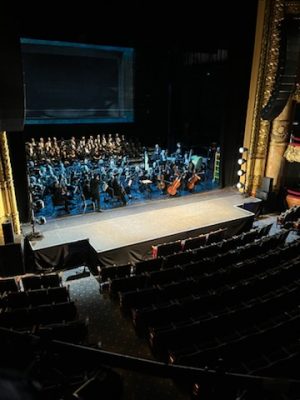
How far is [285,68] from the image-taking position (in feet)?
30.2

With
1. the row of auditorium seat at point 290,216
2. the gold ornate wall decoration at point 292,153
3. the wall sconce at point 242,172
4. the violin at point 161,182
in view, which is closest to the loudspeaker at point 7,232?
the violin at point 161,182

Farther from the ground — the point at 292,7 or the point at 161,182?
the point at 292,7

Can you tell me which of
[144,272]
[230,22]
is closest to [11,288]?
[144,272]

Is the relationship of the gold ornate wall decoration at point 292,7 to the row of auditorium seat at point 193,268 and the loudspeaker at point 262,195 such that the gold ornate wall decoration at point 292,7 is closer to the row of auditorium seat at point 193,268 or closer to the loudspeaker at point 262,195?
the loudspeaker at point 262,195

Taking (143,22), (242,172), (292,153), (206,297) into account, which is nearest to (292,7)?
(292,153)

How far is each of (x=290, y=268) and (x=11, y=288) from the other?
486cm

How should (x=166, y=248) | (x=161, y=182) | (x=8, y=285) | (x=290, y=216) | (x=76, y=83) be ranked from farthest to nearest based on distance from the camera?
(x=76, y=83)
(x=161, y=182)
(x=290, y=216)
(x=166, y=248)
(x=8, y=285)

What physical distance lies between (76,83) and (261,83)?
765cm

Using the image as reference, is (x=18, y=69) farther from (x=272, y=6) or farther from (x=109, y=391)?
(x=272, y=6)

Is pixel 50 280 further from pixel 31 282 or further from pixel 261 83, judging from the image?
pixel 261 83

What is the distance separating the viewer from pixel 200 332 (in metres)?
4.11

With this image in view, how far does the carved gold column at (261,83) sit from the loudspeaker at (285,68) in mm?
517

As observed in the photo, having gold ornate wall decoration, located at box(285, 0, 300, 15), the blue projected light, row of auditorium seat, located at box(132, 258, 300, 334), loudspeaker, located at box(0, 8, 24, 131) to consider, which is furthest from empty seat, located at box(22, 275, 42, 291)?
gold ornate wall decoration, located at box(285, 0, 300, 15)

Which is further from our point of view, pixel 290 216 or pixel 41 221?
pixel 290 216
